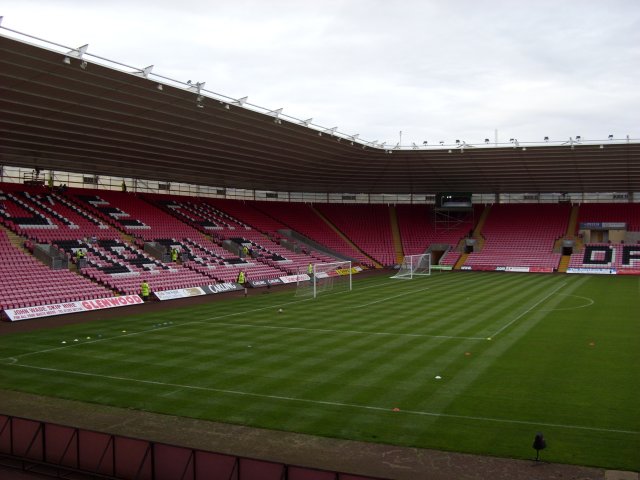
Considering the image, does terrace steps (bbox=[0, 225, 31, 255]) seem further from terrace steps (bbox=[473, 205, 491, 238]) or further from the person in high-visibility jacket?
terrace steps (bbox=[473, 205, 491, 238])

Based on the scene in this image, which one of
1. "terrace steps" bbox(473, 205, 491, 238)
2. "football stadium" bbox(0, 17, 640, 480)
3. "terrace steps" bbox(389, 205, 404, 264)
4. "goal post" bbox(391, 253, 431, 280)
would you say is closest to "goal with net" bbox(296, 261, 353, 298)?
"football stadium" bbox(0, 17, 640, 480)

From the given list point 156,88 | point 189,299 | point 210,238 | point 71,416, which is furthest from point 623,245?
point 71,416

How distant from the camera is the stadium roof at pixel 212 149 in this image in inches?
1121

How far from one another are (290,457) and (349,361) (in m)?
8.25

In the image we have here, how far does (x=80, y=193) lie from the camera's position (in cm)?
5241

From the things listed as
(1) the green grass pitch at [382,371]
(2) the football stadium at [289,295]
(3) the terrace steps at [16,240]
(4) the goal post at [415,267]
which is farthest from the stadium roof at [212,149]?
(1) the green grass pitch at [382,371]

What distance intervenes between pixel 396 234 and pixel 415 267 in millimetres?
16543

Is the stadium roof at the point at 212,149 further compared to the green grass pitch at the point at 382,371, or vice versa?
the stadium roof at the point at 212,149

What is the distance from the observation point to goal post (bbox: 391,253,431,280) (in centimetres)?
5569

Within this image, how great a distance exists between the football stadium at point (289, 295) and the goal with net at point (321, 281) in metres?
0.39

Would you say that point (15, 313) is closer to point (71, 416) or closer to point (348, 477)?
point (71, 416)

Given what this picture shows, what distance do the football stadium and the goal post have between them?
43 cm

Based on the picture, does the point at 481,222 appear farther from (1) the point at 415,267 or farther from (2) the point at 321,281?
(2) the point at 321,281

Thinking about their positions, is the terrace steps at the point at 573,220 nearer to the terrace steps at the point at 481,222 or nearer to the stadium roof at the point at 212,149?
the stadium roof at the point at 212,149
